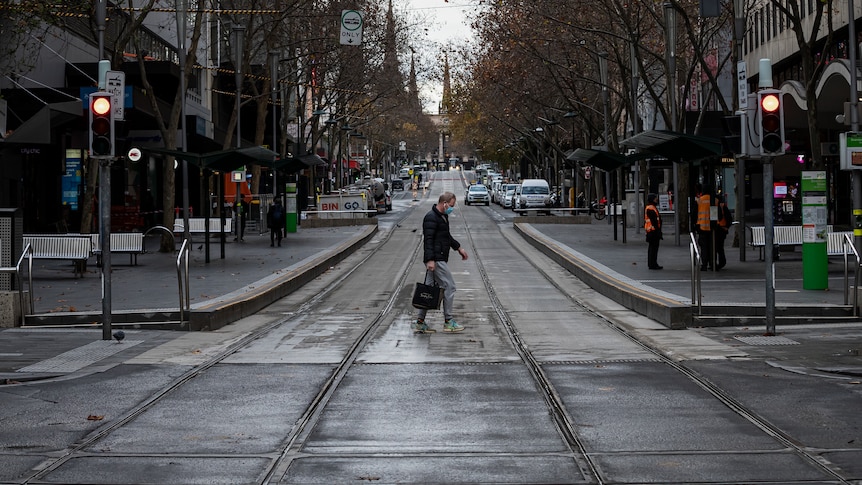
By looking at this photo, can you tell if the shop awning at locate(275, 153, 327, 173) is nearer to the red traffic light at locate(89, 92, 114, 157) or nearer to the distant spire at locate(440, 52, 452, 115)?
the distant spire at locate(440, 52, 452, 115)

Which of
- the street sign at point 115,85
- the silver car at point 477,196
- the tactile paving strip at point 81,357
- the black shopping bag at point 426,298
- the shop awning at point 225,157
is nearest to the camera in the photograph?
the tactile paving strip at point 81,357

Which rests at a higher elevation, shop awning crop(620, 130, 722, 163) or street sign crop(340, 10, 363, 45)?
street sign crop(340, 10, 363, 45)

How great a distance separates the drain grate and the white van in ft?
194

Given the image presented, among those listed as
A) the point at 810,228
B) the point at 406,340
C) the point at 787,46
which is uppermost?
the point at 787,46

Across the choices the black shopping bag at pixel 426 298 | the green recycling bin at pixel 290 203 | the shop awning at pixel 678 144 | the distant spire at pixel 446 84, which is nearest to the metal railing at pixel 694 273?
the black shopping bag at pixel 426 298

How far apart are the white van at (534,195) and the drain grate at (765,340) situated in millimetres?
59105

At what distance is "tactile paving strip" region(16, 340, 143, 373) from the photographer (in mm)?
12992

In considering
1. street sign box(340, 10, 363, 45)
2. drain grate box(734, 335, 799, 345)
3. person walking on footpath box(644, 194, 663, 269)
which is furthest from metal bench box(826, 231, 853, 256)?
street sign box(340, 10, 363, 45)

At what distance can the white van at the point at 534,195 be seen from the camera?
7538cm

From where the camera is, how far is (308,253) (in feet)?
116

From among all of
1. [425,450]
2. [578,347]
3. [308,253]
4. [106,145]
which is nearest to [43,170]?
[308,253]

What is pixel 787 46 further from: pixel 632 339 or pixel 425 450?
pixel 425 450

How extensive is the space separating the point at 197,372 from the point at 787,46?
48435 millimetres

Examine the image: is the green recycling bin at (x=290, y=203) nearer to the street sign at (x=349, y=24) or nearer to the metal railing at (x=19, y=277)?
the street sign at (x=349, y=24)
